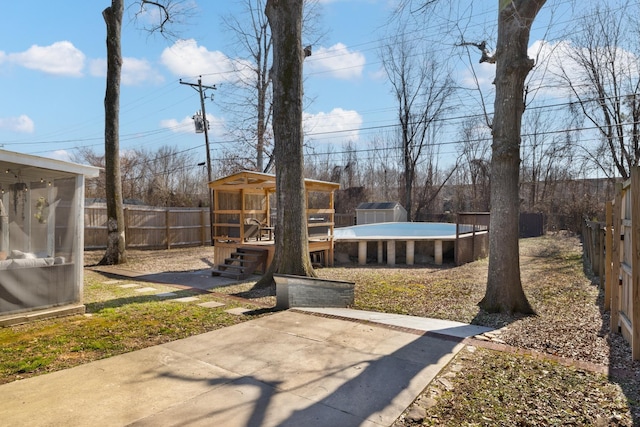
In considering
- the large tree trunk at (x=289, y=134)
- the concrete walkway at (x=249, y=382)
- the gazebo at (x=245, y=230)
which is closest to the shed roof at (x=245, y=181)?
the gazebo at (x=245, y=230)

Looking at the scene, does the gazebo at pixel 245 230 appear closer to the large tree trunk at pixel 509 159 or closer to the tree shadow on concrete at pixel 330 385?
the large tree trunk at pixel 509 159

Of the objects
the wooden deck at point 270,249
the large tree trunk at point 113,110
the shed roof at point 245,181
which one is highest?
the large tree trunk at point 113,110

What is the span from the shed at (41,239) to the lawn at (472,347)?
343 millimetres

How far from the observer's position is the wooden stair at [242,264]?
→ 29.8ft

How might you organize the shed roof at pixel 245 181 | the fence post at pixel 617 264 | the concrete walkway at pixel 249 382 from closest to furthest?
1. the concrete walkway at pixel 249 382
2. the fence post at pixel 617 264
3. the shed roof at pixel 245 181

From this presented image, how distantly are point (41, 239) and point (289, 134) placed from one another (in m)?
4.32

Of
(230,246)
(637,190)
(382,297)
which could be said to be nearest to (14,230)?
(230,246)

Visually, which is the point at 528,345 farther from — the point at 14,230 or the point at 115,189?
the point at 115,189

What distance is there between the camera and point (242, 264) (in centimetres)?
936

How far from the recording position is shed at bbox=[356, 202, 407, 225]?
Answer: 24.0m

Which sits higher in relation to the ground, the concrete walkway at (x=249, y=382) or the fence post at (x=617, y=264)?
the fence post at (x=617, y=264)

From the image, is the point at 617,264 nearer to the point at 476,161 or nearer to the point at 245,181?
the point at 245,181

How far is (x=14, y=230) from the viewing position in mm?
6496

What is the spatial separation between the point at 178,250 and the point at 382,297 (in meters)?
10.8
